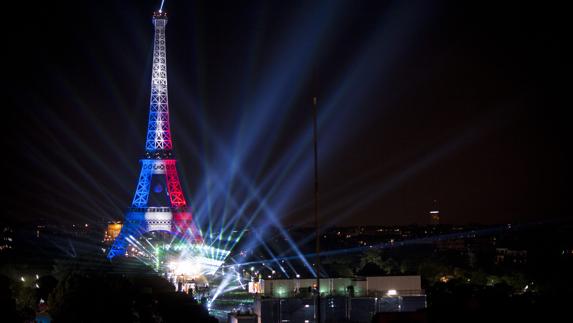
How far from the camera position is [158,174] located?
48.9m

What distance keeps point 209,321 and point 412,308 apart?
18.5 ft

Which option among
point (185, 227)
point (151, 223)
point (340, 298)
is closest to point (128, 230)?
point (151, 223)

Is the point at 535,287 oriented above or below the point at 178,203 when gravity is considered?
below

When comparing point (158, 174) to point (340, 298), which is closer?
point (340, 298)

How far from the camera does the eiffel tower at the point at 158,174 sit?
158ft

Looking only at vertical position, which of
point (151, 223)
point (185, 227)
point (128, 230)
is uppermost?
point (151, 223)

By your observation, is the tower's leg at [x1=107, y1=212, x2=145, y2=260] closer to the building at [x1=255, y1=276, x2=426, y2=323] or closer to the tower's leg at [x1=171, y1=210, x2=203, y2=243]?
the tower's leg at [x1=171, y1=210, x2=203, y2=243]

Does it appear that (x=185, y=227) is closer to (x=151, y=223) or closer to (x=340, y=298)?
(x=151, y=223)

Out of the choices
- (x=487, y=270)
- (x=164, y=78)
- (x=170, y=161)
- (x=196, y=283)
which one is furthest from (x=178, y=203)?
(x=487, y=270)

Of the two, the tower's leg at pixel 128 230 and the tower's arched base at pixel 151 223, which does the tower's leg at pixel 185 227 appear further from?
the tower's leg at pixel 128 230

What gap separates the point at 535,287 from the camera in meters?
33.0

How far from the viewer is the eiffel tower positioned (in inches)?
1891

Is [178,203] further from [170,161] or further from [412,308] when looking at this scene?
[412,308]

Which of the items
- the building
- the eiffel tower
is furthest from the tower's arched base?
the building
